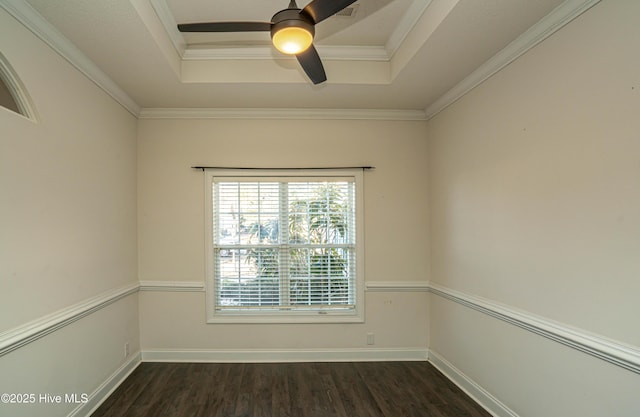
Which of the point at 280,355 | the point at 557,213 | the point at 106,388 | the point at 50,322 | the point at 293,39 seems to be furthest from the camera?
the point at 280,355

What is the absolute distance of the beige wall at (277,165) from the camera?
320 centimetres

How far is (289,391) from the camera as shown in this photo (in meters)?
2.64

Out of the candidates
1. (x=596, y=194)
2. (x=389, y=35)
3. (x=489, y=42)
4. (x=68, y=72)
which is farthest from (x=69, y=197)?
(x=596, y=194)

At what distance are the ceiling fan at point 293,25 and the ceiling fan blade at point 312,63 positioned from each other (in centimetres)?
2

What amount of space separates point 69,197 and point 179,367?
1.97 m

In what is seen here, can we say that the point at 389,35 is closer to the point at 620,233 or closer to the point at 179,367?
the point at 620,233

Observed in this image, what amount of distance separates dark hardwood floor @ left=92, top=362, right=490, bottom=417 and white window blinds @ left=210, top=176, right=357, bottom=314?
61cm

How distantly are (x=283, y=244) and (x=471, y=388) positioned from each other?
218 centimetres

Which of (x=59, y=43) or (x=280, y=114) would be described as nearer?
(x=59, y=43)

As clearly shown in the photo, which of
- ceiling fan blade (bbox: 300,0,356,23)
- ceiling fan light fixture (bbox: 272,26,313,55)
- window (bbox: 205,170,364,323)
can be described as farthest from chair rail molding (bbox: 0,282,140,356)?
ceiling fan blade (bbox: 300,0,356,23)

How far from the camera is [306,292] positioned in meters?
3.29

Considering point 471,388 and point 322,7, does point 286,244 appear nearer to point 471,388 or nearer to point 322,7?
point 471,388

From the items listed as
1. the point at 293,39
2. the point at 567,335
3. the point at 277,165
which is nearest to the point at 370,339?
the point at 567,335

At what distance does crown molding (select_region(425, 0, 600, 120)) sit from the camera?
65.3 inches
